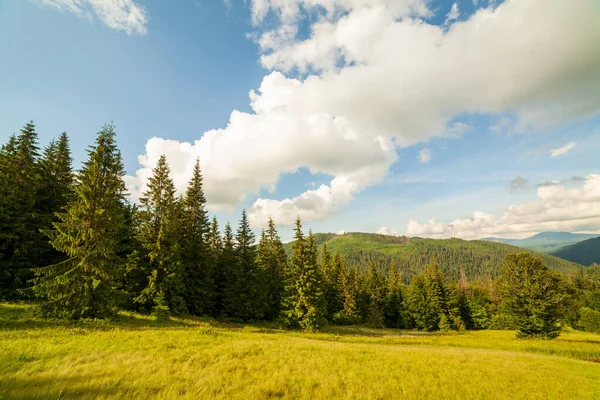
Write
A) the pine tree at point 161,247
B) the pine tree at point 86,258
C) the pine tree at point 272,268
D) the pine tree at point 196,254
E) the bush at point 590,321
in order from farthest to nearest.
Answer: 1. the bush at point 590,321
2. the pine tree at point 272,268
3. the pine tree at point 196,254
4. the pine tree at point 161,247
5. the pine tree at point 86,258

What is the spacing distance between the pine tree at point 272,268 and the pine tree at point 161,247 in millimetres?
14227

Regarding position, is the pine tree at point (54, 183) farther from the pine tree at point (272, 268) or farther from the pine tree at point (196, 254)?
the pine tree at point (272, 268)

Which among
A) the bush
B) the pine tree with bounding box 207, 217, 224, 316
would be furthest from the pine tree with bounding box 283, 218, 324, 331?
the bush

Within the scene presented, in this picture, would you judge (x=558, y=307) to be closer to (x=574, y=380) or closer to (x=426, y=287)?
(x=426, y=287)

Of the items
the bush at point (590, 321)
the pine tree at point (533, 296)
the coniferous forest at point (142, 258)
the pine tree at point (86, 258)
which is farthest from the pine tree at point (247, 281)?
the bush at point (590, 321)

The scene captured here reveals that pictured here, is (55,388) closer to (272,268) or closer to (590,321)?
(272,268)

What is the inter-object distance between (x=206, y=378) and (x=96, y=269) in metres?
16.0

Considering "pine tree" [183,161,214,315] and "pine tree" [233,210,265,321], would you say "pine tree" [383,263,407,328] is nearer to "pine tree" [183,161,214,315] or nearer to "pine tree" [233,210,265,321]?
"pine tree" [233,210,265,321]

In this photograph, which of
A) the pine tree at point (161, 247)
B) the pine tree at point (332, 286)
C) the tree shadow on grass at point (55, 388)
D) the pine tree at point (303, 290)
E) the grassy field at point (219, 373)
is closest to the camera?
the tree shadow on grass at point (55, 388)

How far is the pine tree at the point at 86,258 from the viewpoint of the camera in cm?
1772

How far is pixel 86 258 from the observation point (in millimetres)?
18266

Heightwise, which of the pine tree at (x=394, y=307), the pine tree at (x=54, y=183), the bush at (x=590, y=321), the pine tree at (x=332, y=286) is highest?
the pine tree at (x=54, y=183)

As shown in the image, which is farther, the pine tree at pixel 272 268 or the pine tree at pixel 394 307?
the pine tree at pixel 394 307

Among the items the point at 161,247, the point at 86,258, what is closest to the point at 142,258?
the point at 161,247
